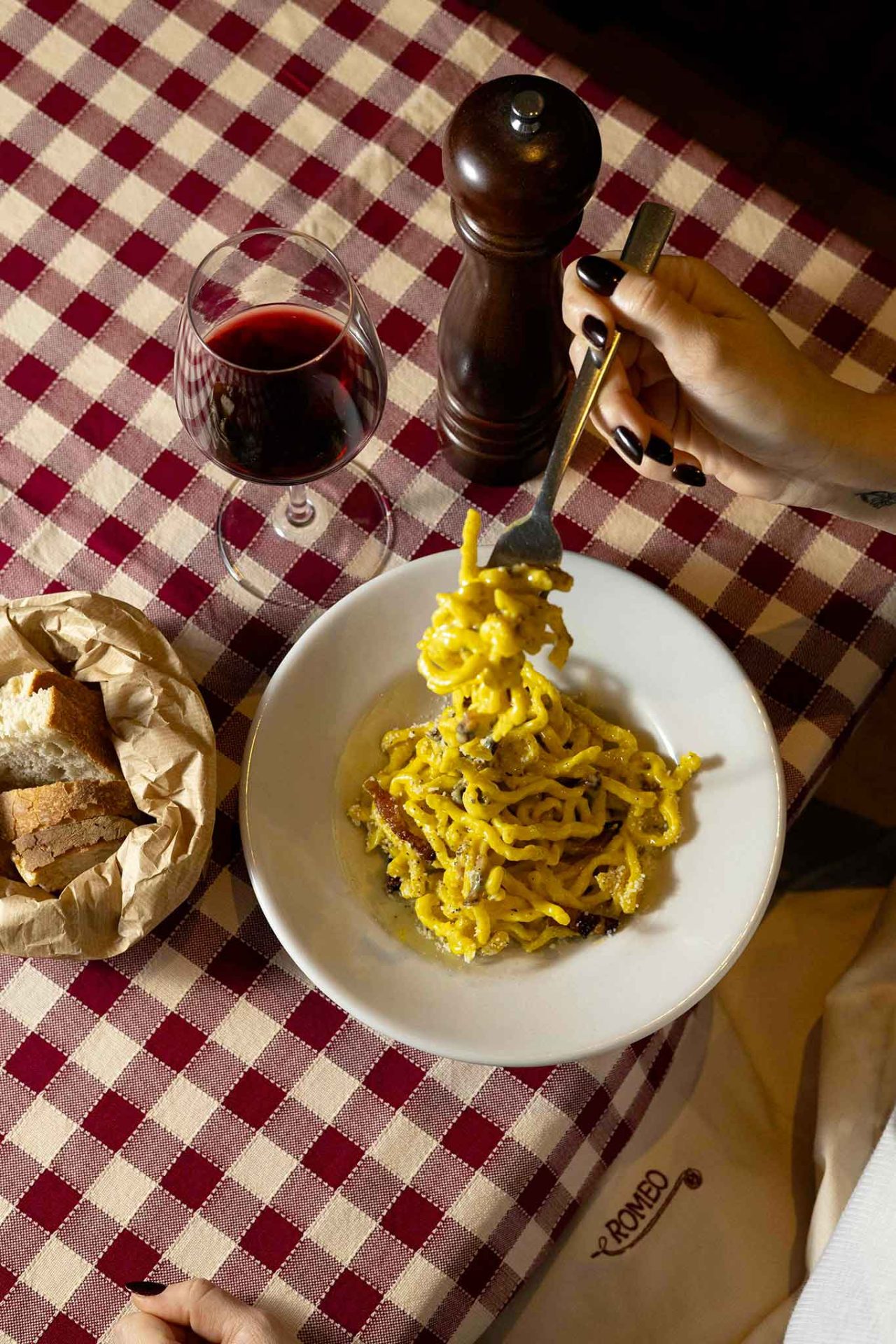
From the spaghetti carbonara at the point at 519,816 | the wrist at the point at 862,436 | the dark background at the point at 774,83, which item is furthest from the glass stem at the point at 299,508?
the dark background at the point at 774,83

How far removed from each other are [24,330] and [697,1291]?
161 centimetres

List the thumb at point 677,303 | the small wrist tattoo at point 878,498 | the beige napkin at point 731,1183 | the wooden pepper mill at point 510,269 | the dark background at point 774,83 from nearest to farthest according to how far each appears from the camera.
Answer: the wooden pepper mill at point 510,269 → the thumb at point 677,303 → the small wrist tattoo at point 878,498 → the beige napkin at point 731,1183 → the dark background at point 774,83

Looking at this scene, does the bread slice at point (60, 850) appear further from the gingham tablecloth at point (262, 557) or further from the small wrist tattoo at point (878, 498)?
the small wrist tattoo at point (878, 498)

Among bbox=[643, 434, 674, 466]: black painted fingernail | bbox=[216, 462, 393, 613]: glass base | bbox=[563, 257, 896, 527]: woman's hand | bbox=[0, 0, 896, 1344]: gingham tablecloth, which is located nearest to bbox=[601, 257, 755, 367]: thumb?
bbox=[563, 257, 896, 527]: woman's hand

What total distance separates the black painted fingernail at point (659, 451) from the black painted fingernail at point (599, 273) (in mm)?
164

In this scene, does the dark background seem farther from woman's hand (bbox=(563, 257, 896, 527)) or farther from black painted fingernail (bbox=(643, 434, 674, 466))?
black painted fingernail (bbox=(643, 434, 674, 466))

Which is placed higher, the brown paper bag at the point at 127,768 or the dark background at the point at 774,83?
the dark background at the point at 774,83

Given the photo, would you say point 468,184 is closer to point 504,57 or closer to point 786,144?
point 504,57

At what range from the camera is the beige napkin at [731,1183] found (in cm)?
164

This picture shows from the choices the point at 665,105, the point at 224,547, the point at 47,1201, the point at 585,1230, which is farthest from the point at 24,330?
the point at 665,105

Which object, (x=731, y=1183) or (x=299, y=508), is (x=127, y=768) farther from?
(x=731, y=1183)

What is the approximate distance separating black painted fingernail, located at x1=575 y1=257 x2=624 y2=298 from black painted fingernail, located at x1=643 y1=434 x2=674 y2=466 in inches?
6.5

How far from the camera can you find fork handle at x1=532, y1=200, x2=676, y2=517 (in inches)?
45.9

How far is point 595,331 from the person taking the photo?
1.21 metres
